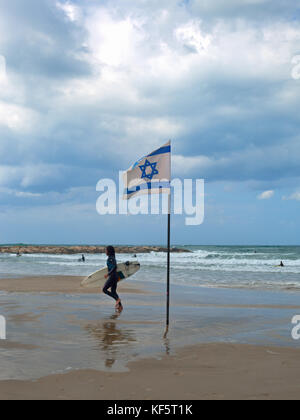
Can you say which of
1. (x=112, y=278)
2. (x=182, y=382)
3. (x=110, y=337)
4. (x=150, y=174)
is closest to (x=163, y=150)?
(x=150, y=174)

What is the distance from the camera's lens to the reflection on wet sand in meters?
7.03

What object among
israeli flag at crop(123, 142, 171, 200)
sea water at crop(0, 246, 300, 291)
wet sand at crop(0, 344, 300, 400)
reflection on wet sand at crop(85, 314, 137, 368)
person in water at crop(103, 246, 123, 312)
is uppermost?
israeli flag at crop(123, 142, 171, 200)

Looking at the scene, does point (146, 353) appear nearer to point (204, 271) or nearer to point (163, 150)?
point (163, 150)

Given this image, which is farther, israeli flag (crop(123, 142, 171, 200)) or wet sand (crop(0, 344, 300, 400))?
israeli flag (crop(123, 142, 171, 200))

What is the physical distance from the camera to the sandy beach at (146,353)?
17.1 ft

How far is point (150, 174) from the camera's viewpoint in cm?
973

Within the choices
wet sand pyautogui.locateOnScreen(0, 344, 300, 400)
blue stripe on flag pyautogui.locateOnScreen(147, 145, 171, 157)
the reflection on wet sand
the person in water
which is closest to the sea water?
the person in water

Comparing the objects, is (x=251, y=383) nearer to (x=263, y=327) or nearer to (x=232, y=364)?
(x=232, y=364)

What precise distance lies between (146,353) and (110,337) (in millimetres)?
1561

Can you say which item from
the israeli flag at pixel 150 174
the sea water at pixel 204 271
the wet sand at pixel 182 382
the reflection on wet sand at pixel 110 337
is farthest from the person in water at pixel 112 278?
the sea water at pixel 204 271

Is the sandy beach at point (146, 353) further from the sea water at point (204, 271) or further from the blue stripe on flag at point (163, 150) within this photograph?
the sea water at point (204, 271)

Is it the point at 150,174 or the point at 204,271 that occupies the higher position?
the point at 150,174

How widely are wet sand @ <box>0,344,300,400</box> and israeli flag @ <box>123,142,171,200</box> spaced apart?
4.02 metres

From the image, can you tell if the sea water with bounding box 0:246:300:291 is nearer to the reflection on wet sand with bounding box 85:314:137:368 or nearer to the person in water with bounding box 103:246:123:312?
the person in water with bounding box 103:246:123:312
